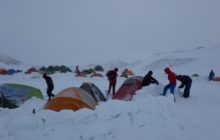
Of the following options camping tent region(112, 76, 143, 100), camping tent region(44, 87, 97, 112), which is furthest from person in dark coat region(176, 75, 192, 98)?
camping tent region(44, 87, 97, 112)

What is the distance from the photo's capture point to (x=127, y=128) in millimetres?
7824

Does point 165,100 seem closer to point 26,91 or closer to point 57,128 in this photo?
point 57,128

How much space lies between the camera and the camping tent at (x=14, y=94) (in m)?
13.9

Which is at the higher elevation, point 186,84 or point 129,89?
point 186,84

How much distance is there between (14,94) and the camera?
15078 mm

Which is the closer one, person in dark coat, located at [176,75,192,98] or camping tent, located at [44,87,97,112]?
camping tent, located at [44,87,97,112]

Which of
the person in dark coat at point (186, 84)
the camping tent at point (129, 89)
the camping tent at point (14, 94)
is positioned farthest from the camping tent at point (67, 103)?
the person in dark coat at point (186, 84)

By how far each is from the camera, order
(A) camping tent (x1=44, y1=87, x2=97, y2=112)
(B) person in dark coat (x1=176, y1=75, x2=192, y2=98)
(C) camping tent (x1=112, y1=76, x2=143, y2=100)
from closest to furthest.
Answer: (A) camping tent (x1=44, y1=87, x2=97, y2=112) → (C) camping tent (x1=112, y1=76, x2=143, y2=100) → (B) person in dark coat (x1=176, y1=75, x2=192, y2=98)

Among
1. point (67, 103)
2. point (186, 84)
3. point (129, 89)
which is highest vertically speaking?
point (67, 103)

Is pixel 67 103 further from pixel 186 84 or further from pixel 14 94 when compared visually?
pixel 186 84

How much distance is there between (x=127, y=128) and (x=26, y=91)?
8.91m

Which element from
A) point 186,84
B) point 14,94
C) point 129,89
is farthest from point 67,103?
point 186,84

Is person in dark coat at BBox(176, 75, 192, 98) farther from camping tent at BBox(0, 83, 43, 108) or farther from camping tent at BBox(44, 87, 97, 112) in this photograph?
camping tent at BBox(0, 83, 43, 108)

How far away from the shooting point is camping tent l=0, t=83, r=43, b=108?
13.9m
